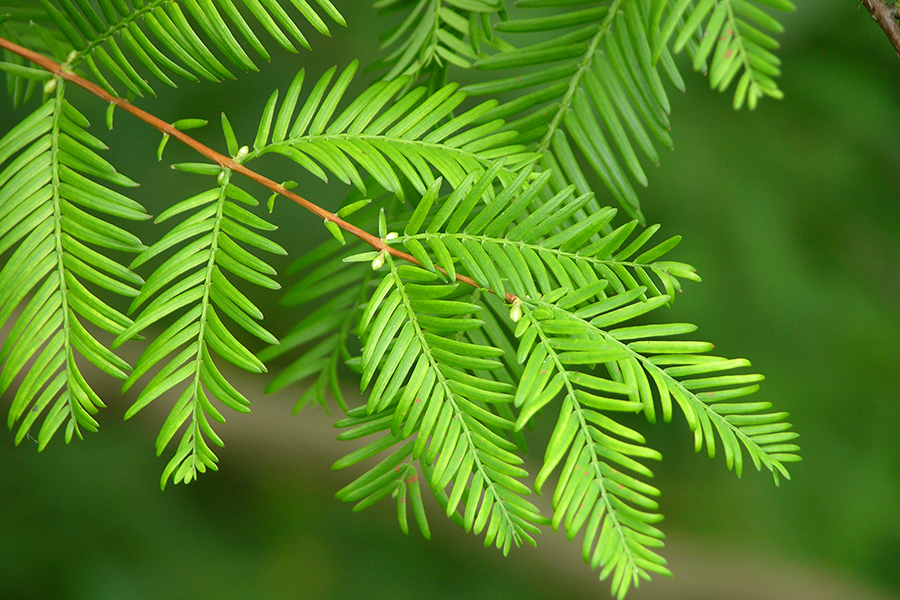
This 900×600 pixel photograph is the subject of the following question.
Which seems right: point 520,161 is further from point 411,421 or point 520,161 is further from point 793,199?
point 793,199

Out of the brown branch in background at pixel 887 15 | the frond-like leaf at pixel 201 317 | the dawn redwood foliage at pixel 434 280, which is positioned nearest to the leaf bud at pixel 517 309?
the dawn redwood foliage at pixel 434 280

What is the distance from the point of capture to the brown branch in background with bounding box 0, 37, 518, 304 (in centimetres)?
37

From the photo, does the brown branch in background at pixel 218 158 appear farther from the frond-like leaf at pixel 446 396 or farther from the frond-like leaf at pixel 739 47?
the frond-like leaf at pixel 739 47

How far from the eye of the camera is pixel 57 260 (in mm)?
390

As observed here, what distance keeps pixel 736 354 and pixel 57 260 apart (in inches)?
50.2

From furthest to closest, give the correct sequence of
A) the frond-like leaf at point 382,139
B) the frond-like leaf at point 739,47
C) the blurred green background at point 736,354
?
the blurred green background at point 736,354
the frond-like leaf at point 382,139
the frond-like leaf at point 739,47

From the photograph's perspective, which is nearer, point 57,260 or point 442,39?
point 57,260

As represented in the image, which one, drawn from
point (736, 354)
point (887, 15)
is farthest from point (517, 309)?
point (736, 354)

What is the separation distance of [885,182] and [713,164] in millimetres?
332

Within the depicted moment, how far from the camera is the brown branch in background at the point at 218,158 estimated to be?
1.22ft

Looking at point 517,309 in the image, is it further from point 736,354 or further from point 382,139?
point 736,354

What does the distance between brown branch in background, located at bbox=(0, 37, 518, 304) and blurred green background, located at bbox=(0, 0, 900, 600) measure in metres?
0.85

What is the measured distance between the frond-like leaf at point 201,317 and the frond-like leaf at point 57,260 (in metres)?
0.02

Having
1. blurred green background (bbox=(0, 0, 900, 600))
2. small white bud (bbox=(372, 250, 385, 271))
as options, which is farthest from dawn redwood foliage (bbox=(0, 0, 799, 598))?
blurred green background (bbox=(0, 0, 900, 600))
